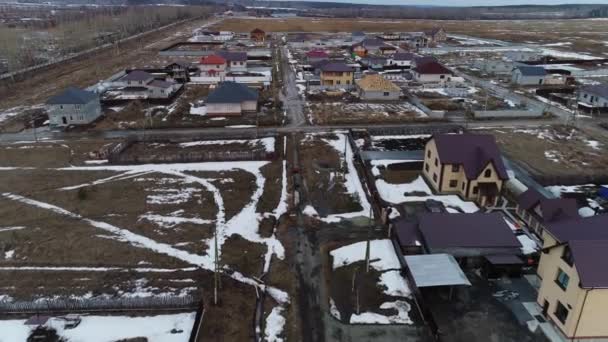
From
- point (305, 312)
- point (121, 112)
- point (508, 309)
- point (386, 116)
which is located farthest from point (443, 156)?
point (121, 112)

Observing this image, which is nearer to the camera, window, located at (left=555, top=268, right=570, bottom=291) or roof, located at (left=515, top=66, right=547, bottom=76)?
window, located at (left=555, top=268, right=570, bottom=291)

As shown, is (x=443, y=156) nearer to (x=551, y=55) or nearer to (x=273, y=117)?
(x=273, y=117)

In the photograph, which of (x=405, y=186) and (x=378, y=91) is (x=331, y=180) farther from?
(x=378, y=91)

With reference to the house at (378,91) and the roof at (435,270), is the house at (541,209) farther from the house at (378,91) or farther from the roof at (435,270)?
the house at (378,91)

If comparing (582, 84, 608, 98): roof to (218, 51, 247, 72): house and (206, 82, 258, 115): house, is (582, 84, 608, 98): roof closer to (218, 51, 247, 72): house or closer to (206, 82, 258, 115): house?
(206, 82, 258, 115): house

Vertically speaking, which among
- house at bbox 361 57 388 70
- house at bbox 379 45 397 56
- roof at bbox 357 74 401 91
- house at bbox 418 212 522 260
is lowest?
house at bbox 418 212 522 260

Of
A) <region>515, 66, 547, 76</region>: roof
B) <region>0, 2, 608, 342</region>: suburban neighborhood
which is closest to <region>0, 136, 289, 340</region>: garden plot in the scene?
<region>0, 2, 608, 342</region>: suburban neighborhood
